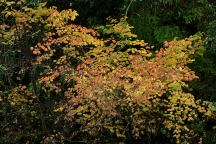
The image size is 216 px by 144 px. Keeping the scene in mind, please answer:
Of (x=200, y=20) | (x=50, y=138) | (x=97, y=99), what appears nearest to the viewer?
(x=97, y=99)

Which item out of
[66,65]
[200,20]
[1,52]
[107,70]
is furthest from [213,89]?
[1,52]

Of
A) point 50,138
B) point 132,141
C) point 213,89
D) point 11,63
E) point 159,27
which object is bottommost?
point 132,141

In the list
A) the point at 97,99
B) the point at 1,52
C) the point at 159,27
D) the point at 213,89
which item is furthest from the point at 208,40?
the point at 1,52

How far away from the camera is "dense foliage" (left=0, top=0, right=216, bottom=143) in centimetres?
751

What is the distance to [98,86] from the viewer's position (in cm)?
738

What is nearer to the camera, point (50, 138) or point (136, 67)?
point (136, 67)

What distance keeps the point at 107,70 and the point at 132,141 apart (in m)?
2.55

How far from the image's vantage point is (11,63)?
9.14 metres

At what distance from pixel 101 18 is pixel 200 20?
2.72 m

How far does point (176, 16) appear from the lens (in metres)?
10.6

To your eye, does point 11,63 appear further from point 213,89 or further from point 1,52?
point 213,89

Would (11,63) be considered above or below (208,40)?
below

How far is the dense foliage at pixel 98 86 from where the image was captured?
7.51m

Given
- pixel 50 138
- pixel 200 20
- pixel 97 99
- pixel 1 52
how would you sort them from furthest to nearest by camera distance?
pixel 200 20 < pixel 1 52 < pixel 50 138 < pixel 97 99
